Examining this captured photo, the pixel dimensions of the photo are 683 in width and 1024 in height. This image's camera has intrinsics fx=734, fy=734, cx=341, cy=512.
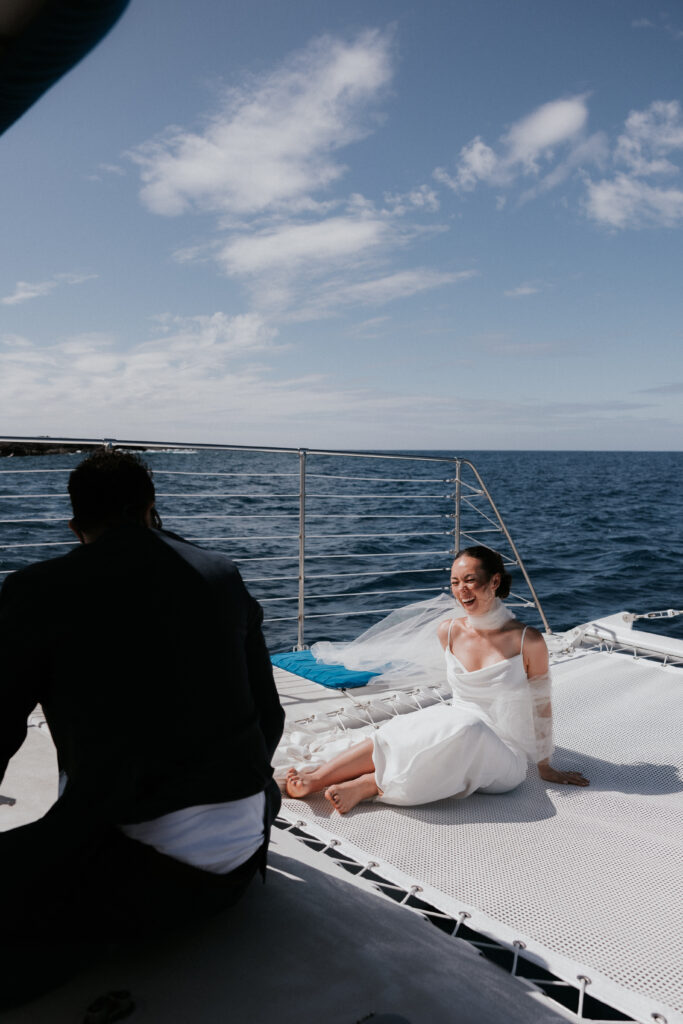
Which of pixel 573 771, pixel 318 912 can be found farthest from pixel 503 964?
pixel 573 771

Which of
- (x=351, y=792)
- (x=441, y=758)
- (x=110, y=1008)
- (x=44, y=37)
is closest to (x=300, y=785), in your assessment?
(x=351, y=792)

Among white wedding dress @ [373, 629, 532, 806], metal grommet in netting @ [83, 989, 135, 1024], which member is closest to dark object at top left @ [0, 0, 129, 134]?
metal grommet in netting @ [83, 989, 135, 1024]

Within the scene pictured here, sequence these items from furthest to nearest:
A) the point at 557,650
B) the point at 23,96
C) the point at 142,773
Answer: the point at 557,650, the point at 142,773, the point at 23,96

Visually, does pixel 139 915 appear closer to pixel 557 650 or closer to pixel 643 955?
pixel 643 955

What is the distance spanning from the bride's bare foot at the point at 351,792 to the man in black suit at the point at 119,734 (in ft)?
2.88

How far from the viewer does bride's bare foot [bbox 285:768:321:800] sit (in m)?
2.10

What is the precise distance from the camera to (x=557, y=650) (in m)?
3.64

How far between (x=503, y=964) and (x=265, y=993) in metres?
0.54

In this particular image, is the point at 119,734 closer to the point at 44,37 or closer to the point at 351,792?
the point at 44,37

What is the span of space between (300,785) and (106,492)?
4.14ft

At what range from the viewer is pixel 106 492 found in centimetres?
119

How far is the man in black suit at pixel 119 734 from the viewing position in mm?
1028

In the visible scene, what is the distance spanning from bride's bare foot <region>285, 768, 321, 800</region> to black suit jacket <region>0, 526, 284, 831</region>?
40.2 inches

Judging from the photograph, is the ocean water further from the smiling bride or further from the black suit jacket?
the black suit jacket
